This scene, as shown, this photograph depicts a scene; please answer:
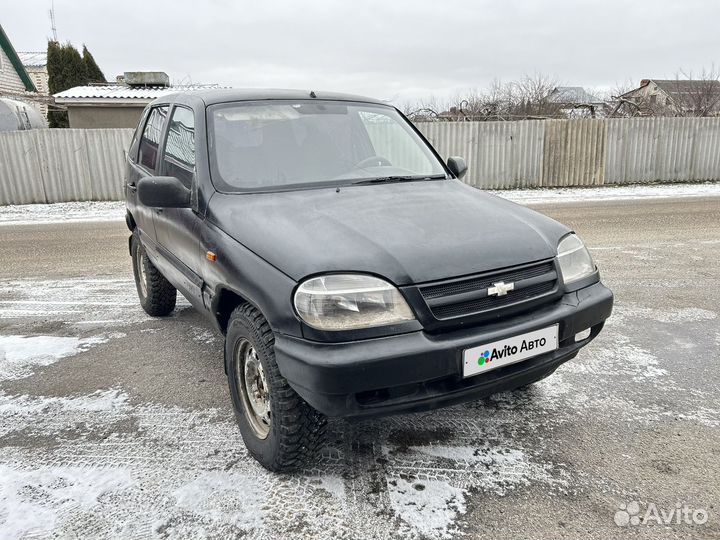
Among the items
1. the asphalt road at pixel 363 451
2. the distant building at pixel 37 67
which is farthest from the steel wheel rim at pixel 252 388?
the distant building at pixel 37 67

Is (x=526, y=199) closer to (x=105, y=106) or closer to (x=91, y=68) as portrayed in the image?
(x=105, y=106)

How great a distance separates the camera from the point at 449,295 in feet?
7.58

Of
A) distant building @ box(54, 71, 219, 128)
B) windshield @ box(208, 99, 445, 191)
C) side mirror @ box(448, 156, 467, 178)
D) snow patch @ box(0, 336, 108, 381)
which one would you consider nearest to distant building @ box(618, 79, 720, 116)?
distant building @ box(54, 71, 219, 128)

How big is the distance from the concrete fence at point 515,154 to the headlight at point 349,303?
40.5 feet

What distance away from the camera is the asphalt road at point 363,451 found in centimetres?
228

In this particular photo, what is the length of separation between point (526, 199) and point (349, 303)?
37.1 feet

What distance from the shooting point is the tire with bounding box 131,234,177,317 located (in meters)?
4.61

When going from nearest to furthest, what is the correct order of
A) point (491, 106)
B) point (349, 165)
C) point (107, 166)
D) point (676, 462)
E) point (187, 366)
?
point (676, 462) → point (349, 165) → point (187, 366) → point (107, 166) → point (491, 106)

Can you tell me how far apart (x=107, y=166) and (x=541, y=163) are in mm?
11216

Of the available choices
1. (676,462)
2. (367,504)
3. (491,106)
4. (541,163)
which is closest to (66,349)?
(367,504)

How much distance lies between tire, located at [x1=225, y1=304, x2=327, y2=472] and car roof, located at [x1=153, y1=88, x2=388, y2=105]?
1.59 m

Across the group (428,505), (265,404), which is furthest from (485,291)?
(265,404)

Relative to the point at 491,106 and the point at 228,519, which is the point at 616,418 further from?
the point at 491,106

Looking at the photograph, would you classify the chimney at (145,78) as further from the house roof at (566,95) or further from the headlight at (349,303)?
the headlight at (349,303)
